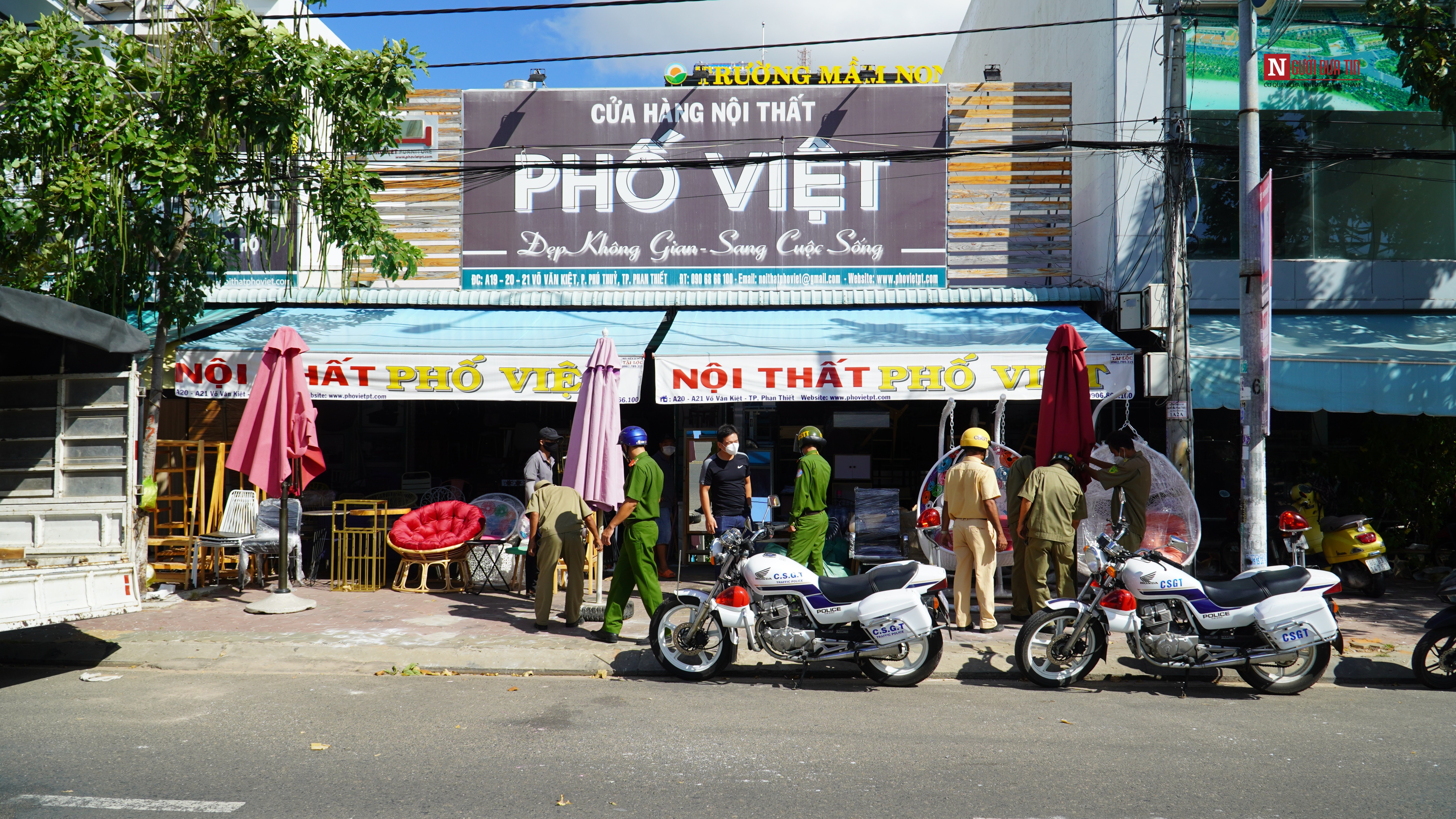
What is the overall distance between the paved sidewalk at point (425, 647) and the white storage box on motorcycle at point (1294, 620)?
676 mm

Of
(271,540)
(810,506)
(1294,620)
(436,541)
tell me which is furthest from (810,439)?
(271,540)

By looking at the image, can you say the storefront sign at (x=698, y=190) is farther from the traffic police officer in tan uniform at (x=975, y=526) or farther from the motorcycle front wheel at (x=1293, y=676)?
the motorcycle front wheel at (x=1293, y=676)

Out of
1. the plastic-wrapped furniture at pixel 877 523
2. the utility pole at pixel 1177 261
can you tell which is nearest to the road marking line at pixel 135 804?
the plastic-wrapped furniture at pixel 877 523

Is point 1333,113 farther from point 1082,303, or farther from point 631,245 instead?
point 631,245

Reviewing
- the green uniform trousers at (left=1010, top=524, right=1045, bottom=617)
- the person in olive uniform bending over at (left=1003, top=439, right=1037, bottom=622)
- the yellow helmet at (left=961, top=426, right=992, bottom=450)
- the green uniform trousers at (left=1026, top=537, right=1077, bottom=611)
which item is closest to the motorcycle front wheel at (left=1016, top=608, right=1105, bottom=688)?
the green uniform trousers at (left=1026, top=537, right=1077, bottom=611)

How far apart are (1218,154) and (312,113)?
424 inches

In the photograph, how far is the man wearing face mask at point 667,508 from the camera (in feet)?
35.6

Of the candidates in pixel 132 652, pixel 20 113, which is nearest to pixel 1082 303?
pixel 132 652

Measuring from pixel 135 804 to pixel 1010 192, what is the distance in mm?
11382

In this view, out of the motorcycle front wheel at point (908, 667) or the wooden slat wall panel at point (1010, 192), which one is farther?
the wooden slat wall panel at point (1010, 192)

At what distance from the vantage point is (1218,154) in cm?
1127

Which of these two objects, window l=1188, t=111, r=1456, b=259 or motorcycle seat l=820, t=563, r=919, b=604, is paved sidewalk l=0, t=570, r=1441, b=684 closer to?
motorcycle seat l=820, t=563, r=919, b=604

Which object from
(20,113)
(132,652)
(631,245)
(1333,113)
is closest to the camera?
(132,652)

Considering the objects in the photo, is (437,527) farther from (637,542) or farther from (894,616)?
(894,616)
